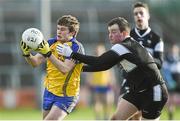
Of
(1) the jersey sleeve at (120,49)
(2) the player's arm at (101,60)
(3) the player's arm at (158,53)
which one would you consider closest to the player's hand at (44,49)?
(2) the player's arm at (101,60)

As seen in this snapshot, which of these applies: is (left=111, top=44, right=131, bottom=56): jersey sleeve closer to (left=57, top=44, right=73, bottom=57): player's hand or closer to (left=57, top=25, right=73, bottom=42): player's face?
(left=57, top=44, right=73, bottom=57): player's hand

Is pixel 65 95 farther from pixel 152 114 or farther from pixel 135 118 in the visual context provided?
pixel 135 118

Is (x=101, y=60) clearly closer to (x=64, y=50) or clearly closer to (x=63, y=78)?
(x=64, y=50)

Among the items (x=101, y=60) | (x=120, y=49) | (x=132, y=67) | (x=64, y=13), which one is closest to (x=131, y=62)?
(x=132, y=67)

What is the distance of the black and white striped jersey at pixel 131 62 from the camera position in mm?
9625

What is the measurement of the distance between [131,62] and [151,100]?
2.03ft

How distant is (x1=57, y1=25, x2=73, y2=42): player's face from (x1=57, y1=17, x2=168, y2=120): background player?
0.94 feet

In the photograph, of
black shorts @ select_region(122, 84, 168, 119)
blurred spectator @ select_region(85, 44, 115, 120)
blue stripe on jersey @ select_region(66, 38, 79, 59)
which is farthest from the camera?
blurred spectator @ select_region(85, 44, 115, 120)

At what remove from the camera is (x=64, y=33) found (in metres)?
9.99

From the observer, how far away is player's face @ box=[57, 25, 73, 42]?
9.94 meters

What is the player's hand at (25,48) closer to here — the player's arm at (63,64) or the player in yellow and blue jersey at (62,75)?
the player in yellow and blue jersey at (62,75)

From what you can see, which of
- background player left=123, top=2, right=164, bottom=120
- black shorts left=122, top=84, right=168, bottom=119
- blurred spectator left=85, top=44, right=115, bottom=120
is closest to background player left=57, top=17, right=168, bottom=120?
black shorts left=122, top=84, right=168, bottom=119

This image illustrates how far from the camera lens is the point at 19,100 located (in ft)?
96.6

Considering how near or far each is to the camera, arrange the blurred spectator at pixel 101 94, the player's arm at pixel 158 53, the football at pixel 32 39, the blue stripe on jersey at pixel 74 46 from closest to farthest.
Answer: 1. the football at pixel 32 39
2. the blue stripe on jersey at pixel 74 46
3. the player's arm at pixel 158 53
4. the blurred spectator at pixel 101 94
